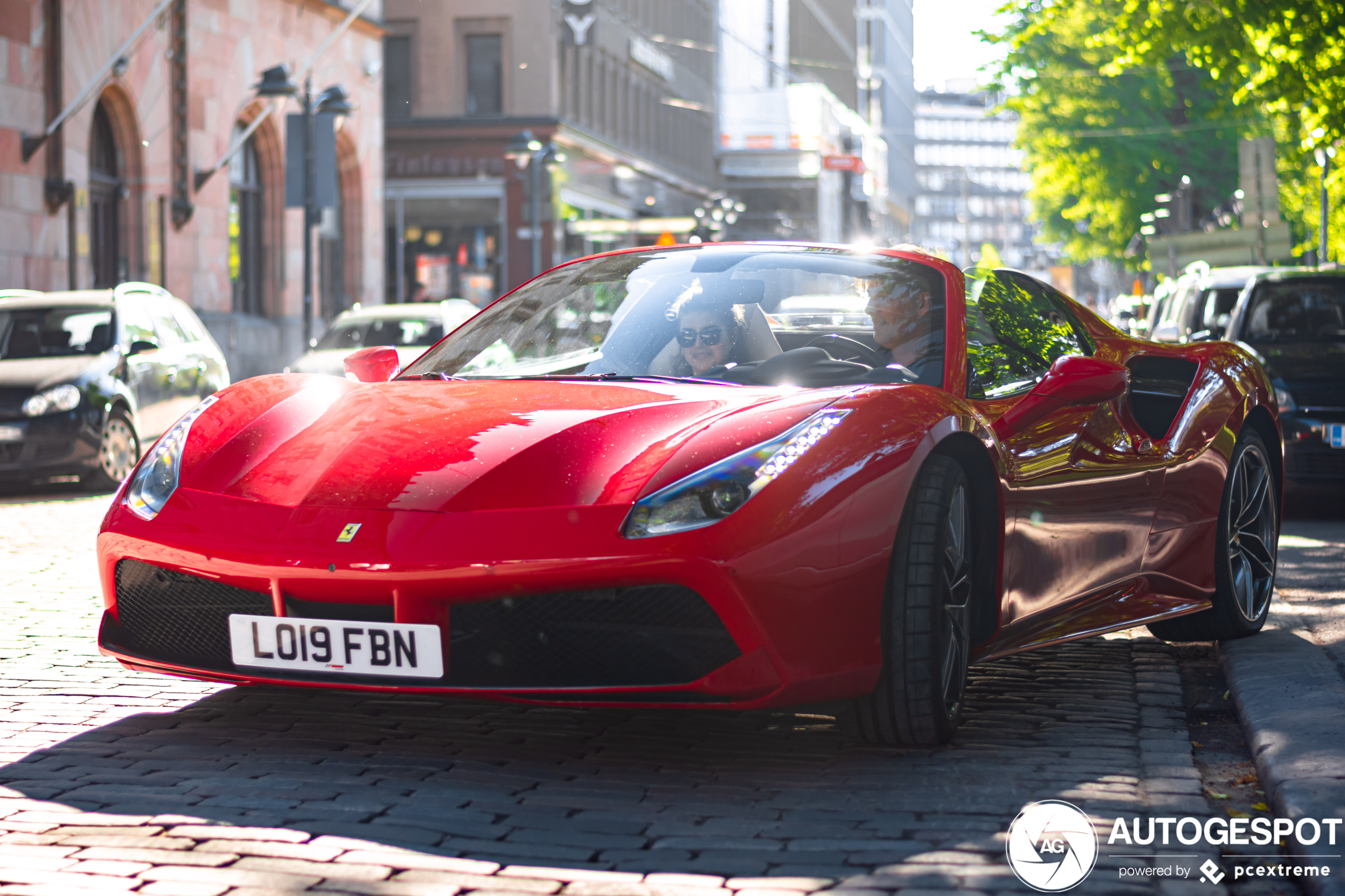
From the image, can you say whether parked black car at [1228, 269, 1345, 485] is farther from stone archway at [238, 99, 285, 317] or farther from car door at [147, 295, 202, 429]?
stone archway at [238, 99, 285, 317]

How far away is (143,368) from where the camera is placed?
1381 cm

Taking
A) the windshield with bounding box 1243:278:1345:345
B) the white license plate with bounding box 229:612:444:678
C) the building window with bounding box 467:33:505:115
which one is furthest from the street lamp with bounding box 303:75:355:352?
the building window with bounding box 467:33:505:115

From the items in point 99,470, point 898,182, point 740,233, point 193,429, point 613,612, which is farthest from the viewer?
Answer: point 898,182

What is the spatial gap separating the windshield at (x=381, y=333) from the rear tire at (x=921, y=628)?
14315 mm

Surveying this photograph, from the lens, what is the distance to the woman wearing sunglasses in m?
4.88

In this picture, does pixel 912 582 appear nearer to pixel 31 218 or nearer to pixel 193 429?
pixel 193 429

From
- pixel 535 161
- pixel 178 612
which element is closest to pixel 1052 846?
pixel 178 612

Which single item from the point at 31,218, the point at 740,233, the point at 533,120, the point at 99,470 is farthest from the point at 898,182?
the point at 99,470

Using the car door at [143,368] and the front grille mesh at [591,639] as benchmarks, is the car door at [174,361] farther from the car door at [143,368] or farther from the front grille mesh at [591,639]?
the front grille mesh at [591,639]

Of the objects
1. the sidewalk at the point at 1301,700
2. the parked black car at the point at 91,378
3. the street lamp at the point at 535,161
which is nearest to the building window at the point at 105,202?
the street lamp at the point at 535,161

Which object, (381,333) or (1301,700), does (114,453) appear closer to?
(381,333)

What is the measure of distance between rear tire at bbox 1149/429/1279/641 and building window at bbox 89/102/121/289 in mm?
22143

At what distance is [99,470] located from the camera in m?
12.9

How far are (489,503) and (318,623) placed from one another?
47cm
